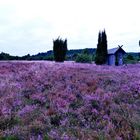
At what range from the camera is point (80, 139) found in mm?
7844

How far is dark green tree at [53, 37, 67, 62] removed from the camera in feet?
167

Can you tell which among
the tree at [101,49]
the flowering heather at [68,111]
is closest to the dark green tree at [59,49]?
the tree at [101,49]

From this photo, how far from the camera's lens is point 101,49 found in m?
48.3

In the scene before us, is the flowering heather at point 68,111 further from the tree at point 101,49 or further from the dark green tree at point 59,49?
the dark green tree at point 59,49

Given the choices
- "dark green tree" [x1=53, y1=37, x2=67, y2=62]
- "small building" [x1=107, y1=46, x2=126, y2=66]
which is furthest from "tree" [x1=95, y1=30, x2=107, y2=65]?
"dark green tree" [x1=53, y1=37, x2=67, y2=62]

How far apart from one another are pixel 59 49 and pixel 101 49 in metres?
6.26

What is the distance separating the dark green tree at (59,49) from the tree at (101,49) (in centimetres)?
540

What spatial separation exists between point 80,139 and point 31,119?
2.26 m

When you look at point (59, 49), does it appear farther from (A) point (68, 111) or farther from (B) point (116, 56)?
(A) point (68, 111)

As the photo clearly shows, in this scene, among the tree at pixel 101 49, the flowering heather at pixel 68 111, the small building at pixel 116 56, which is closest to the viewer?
the flowering heather at pixel 68 111

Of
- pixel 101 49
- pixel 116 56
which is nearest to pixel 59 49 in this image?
pixel 101 49

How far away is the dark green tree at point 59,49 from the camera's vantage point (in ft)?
167

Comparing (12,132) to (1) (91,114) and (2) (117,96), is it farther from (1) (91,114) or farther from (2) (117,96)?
(2) (117,96)

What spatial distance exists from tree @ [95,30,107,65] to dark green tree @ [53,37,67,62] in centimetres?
540
